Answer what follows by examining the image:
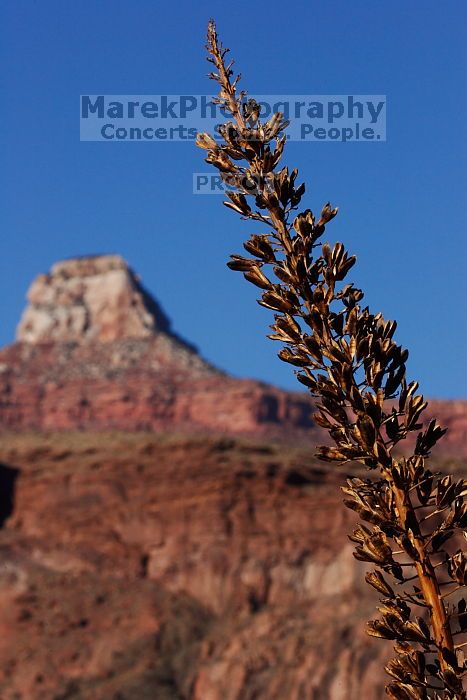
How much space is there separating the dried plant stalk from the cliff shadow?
246 feet

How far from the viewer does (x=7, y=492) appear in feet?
256

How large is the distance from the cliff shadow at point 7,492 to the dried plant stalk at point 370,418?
7491 cm

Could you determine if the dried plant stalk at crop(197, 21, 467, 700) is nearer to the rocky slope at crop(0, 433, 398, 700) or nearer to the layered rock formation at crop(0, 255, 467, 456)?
the rocky slope at crop(0, 433, 398, 700)

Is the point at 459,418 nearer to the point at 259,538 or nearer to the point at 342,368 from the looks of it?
the point at 259,538

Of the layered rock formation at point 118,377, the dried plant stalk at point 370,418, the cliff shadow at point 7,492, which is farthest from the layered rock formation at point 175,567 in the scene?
the dried plant stalk at point 370,418

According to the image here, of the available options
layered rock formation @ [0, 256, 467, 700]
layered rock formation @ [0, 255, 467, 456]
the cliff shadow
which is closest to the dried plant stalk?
layered rock formation @ [0, 256, 467, 700]

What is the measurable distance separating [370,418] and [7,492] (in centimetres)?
7575

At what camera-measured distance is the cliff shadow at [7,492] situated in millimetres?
77625

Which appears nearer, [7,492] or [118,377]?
[7,492]

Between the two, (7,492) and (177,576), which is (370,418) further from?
(7,492)

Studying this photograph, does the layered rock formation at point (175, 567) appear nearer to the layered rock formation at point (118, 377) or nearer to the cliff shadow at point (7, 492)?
the cliff shadow at point (7, 492)

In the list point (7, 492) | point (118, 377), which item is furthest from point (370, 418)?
point (118, 377)

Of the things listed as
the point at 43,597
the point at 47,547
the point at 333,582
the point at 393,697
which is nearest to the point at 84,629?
the point at 43,597

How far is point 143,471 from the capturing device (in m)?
75.1
